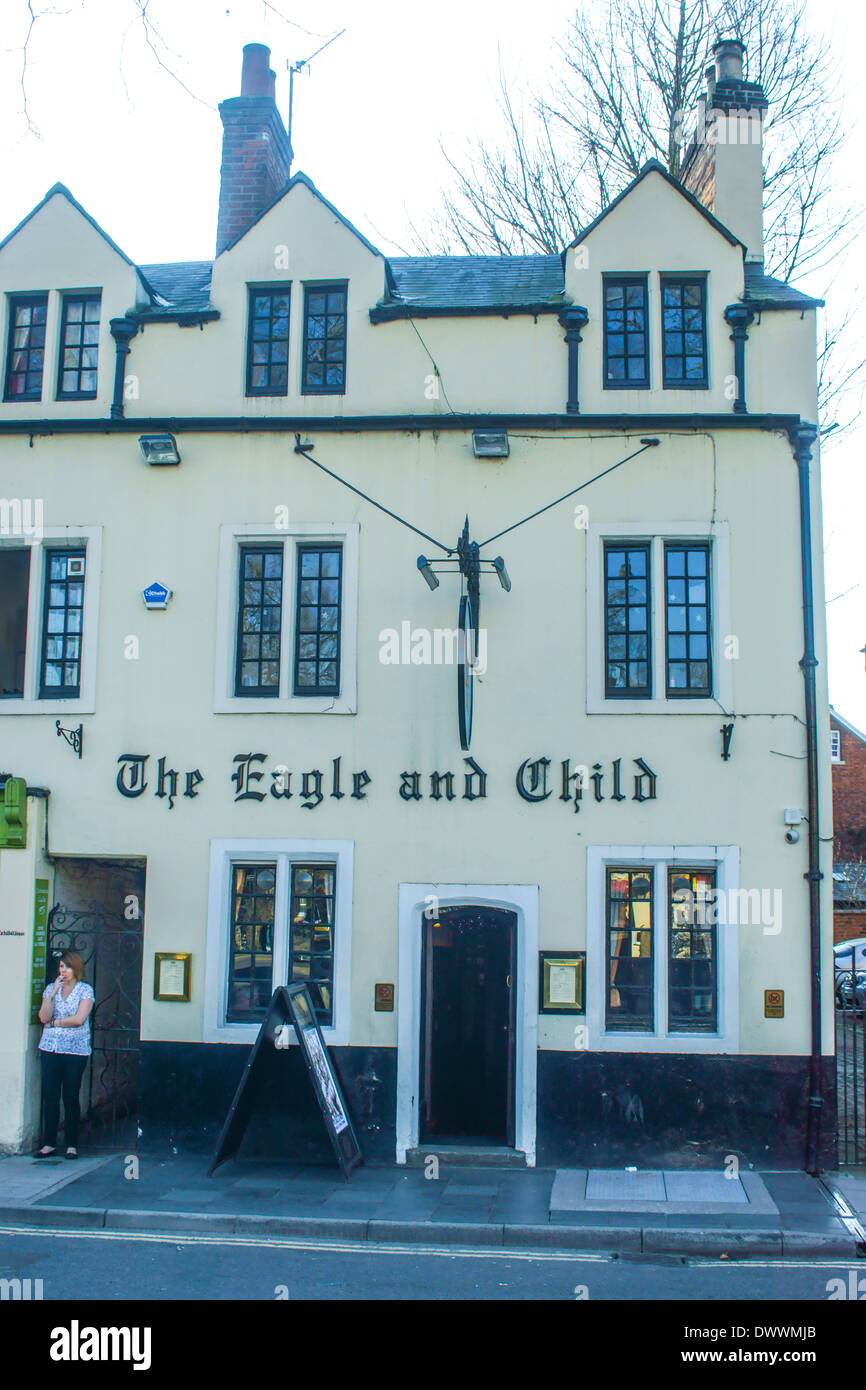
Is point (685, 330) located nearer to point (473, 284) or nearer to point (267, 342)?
point (473, 284)

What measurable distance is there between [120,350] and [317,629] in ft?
12.6

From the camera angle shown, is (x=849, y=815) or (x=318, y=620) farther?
(x=849, y=815)

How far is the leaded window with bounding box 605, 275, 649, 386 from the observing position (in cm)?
1182

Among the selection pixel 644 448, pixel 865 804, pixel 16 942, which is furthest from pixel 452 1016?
pixel 865 804

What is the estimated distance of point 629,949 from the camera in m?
11.0

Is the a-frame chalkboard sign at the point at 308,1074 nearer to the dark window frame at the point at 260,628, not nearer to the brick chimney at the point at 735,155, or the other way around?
the dark window frame at the point at 260,628

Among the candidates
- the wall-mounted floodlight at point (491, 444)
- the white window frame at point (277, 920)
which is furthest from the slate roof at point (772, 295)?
the white window frame at point (277, 920)

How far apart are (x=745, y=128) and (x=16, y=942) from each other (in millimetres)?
12005

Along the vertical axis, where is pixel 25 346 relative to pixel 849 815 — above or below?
above

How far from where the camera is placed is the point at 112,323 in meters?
12.2

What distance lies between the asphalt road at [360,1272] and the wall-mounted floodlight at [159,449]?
24.5 feet

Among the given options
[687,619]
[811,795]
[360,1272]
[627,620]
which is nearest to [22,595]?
[627,620]

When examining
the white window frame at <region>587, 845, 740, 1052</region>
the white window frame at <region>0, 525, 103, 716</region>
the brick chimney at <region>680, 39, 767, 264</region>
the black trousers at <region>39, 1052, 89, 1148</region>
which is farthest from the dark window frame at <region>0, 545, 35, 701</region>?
the brick chimney at <region>680, 39, 767, 264</region>

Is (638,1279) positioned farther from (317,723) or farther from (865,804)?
(865,804)
